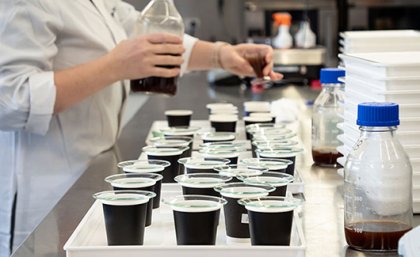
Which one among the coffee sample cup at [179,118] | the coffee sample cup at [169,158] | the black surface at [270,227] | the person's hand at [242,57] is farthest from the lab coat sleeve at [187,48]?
the black surface at [270,227]

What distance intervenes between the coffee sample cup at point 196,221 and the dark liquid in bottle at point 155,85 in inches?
38.3

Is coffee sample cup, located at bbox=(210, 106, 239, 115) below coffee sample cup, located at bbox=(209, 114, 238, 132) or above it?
above

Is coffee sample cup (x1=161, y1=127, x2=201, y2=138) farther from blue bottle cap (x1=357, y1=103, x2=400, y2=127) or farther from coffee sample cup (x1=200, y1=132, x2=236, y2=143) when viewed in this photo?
blue bottle cap (x1=357, y1=103, x2=400, y2=127)

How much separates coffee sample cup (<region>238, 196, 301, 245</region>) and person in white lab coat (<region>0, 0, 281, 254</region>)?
909 millimetres

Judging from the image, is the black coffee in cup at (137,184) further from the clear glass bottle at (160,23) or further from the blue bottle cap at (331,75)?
the clear glass bottle at (160,23)

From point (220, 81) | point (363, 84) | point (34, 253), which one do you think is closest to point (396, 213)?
point (363, 84)

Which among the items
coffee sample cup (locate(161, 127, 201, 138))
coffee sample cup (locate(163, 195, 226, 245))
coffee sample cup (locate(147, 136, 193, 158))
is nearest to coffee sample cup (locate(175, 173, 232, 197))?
coffee sample cup (locate(163, 195, 226, 245))

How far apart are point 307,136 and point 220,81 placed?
1.59 meters

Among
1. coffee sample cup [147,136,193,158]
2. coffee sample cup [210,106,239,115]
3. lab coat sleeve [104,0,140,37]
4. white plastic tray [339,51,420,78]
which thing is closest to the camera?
white plastic tray [339,51,420,78]

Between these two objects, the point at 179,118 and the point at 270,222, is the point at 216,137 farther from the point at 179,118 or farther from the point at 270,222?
the point at 270,222

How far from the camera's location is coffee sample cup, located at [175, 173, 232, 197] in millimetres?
1419

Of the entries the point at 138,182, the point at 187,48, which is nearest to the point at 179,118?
the point at 187,48

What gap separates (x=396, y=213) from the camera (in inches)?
51.5

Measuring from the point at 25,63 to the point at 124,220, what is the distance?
0.89 metres
